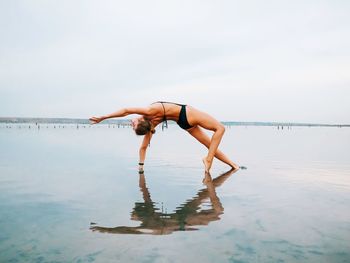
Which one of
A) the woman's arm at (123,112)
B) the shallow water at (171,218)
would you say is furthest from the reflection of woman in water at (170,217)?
the woman's arm at (123,112)

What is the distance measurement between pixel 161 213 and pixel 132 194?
4.34 feet

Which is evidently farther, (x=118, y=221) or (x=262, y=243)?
(x=118, y=221)

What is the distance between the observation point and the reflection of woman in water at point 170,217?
3.58 metres

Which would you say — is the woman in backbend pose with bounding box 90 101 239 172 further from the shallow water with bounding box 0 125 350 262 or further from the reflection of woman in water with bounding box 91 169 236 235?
the reflection of woman in water with bounding box 91 169 236 235

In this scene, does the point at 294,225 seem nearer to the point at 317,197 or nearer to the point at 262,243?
the point at 262,243

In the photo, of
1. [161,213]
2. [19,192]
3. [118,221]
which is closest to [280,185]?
[161,213]

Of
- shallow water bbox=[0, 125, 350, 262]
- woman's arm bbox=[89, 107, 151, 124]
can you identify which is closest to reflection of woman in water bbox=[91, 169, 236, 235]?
shallow water bbox=[0, 125, 350, 262]

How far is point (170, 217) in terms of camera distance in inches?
160

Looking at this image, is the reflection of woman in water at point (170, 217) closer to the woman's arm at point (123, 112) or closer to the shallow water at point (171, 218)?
the shallow water at point (171, 218)

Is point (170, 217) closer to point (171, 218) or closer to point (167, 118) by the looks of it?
point (171, 218)

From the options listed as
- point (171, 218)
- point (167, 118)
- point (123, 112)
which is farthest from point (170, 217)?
point (167, 118)

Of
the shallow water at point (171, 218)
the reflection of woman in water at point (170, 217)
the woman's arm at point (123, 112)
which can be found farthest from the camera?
the woman's arm at point (123, 112)

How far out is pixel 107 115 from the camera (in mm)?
7004

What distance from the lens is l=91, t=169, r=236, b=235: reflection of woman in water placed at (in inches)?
141
